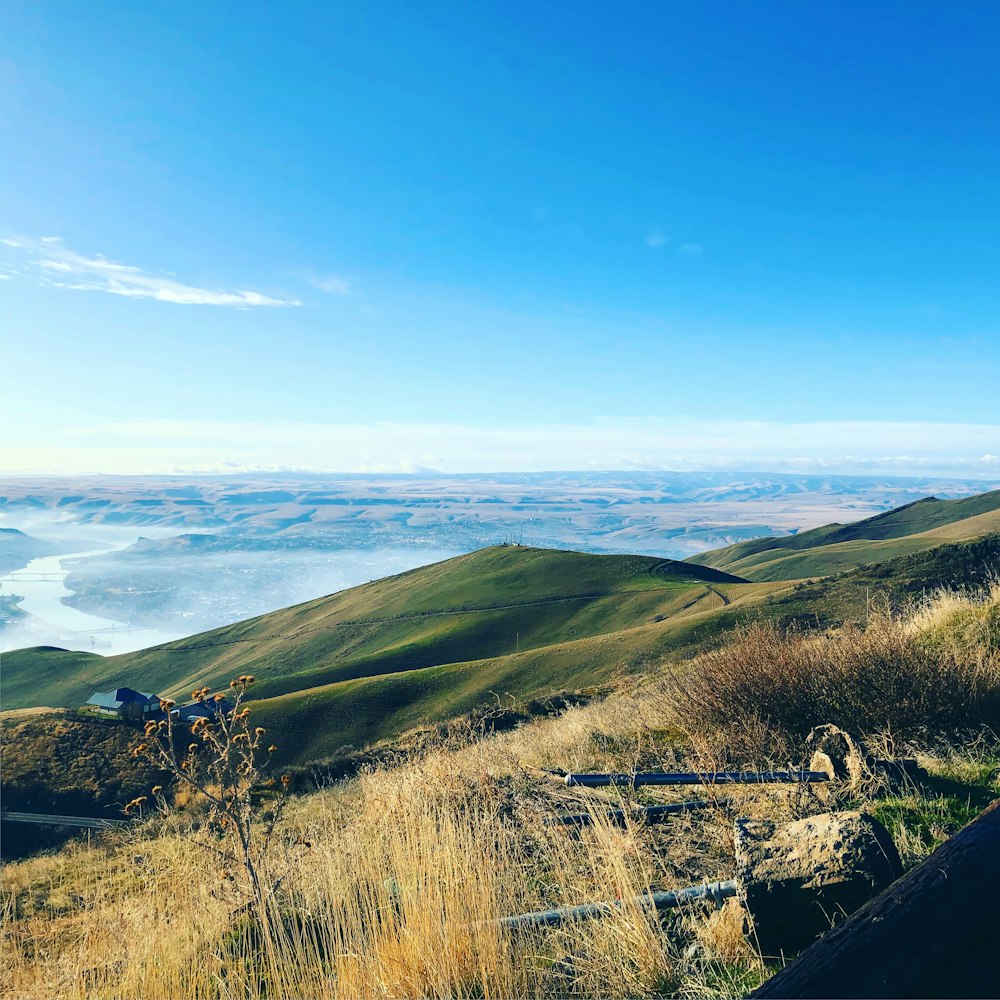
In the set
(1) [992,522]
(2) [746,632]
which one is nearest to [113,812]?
(2) [746,632]

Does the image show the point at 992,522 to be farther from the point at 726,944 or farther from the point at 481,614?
the point at 726,944

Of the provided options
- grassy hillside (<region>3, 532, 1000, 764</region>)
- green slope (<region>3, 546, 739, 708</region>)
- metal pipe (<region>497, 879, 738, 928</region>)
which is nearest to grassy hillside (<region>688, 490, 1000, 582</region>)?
grassy hillside (<region>3, 532, 1000, 764</region>)

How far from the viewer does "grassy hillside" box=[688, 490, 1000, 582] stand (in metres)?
89.6

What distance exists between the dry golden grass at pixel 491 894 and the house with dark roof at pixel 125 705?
4006 cm

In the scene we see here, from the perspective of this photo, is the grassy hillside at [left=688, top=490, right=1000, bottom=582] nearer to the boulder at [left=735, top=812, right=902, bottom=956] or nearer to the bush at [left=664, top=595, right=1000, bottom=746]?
the bush at [left=664, top=595, right=1000, bottom=746]

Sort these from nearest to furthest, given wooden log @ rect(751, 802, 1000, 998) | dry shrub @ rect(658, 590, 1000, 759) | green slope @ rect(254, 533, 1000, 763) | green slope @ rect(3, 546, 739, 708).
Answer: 1. wooden log @ rect(751, 802, 1000, 998)
2. dry shrub @ rect(658, 590, 1000, 759)
3. green slope @ rect(254, 533, 1000, 763)
4. green slope @ rect(3, 546, 739, 708)

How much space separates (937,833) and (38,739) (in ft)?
144

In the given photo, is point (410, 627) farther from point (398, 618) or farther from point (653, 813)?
point (653, 813)

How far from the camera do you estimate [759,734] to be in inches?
349

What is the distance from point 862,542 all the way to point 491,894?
113 meters

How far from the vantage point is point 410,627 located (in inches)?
3238

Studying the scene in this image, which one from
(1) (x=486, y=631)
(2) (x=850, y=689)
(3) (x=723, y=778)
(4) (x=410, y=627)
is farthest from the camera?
(4) (x=410, y=627)

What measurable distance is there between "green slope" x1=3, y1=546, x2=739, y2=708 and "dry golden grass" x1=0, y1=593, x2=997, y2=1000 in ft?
182

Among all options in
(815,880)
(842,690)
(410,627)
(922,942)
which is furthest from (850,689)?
(410,627)
